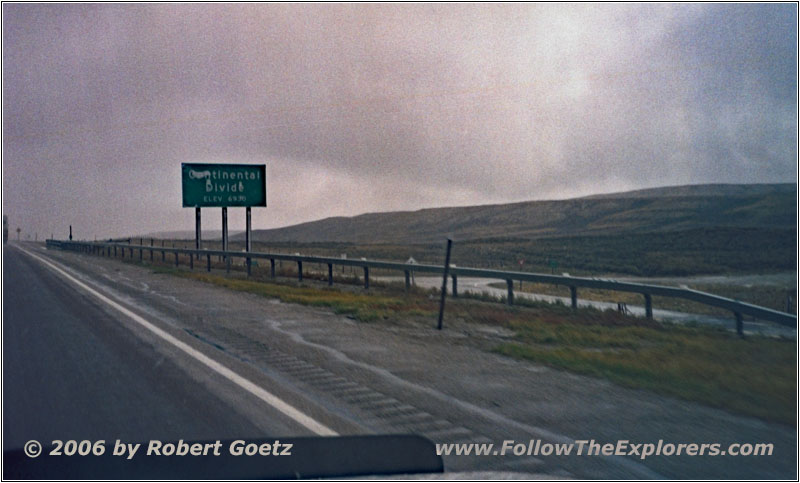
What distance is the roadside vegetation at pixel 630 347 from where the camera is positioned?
832 cm

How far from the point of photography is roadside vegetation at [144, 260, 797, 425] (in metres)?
8.32

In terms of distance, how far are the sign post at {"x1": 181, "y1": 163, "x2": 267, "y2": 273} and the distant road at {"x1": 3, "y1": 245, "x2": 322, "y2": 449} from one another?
26.2m

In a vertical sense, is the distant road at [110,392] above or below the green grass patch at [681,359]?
above

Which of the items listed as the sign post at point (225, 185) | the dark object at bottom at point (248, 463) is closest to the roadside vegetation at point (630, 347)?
the dark object at bottom at point (248, 463)

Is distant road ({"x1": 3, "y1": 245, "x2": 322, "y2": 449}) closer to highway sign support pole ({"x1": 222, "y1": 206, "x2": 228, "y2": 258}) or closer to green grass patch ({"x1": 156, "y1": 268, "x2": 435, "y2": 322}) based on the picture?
green grass patch ({"x1": 156, "y1": 268, "x2": 435, "y2": 322})

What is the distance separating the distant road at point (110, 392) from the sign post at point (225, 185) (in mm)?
26155

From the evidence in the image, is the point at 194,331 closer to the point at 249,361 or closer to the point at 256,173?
the point at 249,361

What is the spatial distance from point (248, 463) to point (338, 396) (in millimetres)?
2386

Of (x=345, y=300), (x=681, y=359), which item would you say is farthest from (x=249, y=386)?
(x=345, y=300)

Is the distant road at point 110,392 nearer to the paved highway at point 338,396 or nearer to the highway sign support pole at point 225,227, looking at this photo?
the paved highway at point 338,396

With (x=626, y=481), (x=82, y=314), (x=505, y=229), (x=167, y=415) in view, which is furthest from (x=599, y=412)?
(x=505, y=229)

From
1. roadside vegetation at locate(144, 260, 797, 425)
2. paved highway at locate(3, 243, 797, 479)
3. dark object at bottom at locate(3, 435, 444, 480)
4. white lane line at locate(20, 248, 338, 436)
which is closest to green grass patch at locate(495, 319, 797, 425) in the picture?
roadside vegetation at locate(144, 260, 797, 425)

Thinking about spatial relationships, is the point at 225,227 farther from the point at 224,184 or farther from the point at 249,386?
the point at 249,386

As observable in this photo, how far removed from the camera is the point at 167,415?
23.5ft
